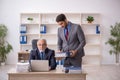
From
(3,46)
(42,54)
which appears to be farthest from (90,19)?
(42,54)

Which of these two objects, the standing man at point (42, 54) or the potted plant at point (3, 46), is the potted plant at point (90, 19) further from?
the standing man at point (42, 54)

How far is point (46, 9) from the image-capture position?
33.7ft

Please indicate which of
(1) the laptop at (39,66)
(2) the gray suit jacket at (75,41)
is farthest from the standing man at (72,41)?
(1) the laptop at (39,66)

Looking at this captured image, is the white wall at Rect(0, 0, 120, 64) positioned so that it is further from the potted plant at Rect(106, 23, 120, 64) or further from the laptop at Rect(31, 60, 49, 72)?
the laptop at Rect(31, 60, 49, 72)

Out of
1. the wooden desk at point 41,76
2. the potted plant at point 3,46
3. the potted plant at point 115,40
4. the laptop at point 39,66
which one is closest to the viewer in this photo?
the wooden desk at point 41,76

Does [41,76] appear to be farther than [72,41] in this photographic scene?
No

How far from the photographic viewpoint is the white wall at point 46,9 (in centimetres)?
1026

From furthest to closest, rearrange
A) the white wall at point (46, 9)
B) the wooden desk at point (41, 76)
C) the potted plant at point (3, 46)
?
the white wall at point (46, 9)
the potted plant at point (3, 46)
the wooden desk at point (41, 76)

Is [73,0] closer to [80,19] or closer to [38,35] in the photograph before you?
[80,19]

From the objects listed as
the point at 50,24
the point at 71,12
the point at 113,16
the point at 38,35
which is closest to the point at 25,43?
the point at 38,35

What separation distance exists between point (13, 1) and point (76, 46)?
6691 millimetres

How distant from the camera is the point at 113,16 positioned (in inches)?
408

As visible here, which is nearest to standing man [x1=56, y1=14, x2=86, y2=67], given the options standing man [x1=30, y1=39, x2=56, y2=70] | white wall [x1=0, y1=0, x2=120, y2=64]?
standing man [x1=30, y1=39, x2=56, y2=70]

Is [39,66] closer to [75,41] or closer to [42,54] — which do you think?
[42,54]
